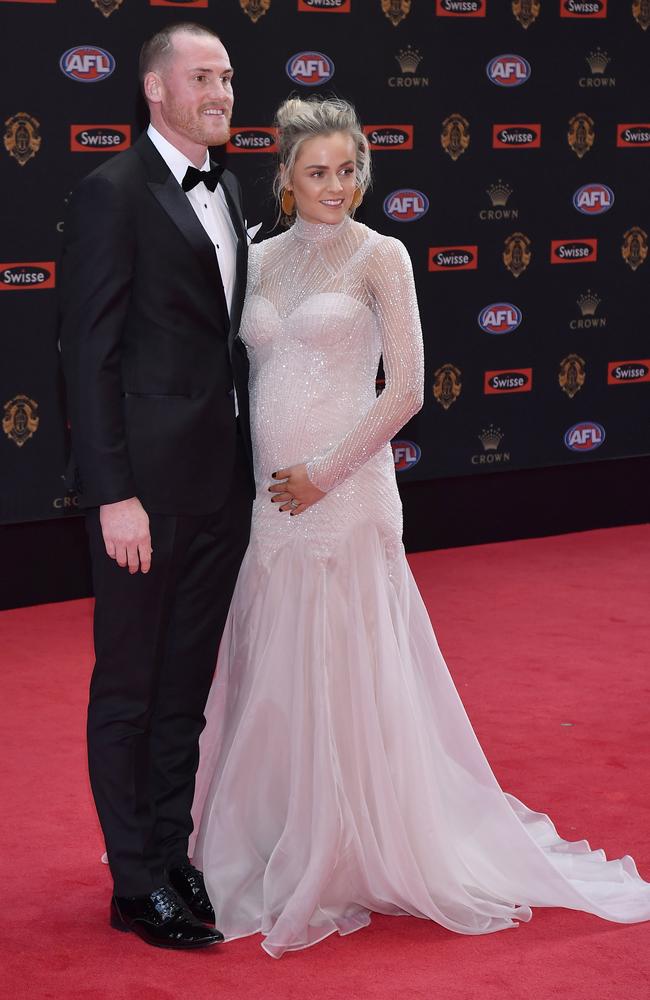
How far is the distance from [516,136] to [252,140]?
4.24 ft

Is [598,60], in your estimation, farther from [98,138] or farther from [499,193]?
[98,138]

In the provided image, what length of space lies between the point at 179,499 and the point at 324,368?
41 centimetres

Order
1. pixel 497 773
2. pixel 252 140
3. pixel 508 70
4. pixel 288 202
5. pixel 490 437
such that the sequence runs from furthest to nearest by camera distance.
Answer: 1. pixel 490 437
2. pixel 508 70
3. pixel 252 140
4. pixel 497 773
5. pixel 288 202

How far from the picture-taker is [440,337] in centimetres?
625

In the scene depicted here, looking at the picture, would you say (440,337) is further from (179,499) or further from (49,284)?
(179,499)

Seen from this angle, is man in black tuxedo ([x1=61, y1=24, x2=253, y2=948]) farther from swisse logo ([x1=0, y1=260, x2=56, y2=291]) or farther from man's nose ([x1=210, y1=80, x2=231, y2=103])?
swisse logo ([x1=0, y1=260, x2=56, y2=291])

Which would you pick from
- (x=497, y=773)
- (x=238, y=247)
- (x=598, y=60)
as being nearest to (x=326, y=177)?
(x=238, y=247)

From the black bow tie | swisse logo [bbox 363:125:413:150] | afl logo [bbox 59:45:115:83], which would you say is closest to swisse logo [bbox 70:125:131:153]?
afl logo [bbox 59:45:115:83]

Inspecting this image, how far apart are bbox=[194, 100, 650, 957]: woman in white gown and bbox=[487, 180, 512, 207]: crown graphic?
3.55 meters

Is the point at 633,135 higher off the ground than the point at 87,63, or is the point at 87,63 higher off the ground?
the point at 87,63

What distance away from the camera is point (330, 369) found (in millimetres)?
2793

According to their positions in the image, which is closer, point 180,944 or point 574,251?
point 180,944

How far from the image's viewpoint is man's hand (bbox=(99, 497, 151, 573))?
2.53 metres

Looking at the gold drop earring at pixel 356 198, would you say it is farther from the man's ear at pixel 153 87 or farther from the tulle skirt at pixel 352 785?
the tulle skirt at pixel 352 785
